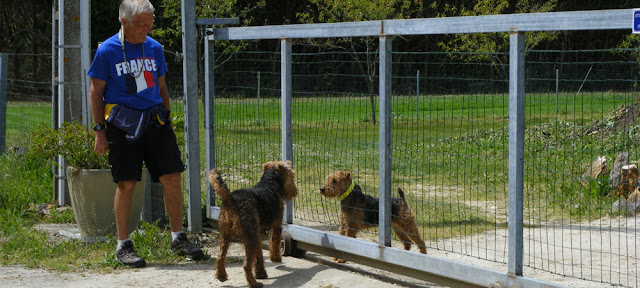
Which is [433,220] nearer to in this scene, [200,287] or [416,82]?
[416,82]

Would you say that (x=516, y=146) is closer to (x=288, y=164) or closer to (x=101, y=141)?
(x=288, y=164)

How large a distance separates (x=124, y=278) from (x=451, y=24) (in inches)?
121

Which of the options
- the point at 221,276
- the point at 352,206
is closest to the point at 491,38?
the point at 352,206

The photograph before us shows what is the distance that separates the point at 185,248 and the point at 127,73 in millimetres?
1501

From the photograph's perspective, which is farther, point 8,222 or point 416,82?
point 8,222

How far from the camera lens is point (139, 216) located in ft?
23.0

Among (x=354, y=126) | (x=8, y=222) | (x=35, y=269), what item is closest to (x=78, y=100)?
(x=8, y=222)

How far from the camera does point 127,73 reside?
604cm

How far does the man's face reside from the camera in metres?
5.92

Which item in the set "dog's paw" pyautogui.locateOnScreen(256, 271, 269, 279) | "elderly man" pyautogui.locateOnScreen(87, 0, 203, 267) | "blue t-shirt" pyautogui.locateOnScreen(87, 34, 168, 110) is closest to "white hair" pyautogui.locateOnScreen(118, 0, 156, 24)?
"elderly man" pyautogui.locateOnScreen(87, 0, 203, 267)

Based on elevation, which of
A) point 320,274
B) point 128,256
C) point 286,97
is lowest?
point 320,274

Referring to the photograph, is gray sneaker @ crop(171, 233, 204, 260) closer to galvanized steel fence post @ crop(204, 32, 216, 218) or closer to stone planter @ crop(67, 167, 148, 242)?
stone planter @ crop(67, 167, 148, 242)

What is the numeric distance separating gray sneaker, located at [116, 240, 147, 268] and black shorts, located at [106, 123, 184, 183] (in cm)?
54

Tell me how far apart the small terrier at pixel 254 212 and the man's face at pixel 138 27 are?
4.28ft
